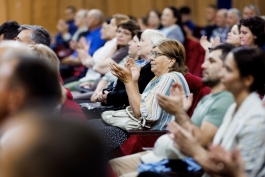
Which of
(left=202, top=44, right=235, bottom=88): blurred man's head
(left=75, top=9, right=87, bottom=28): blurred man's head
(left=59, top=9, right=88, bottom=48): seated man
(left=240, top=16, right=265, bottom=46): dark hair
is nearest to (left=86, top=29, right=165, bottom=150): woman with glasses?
(left=240, top=16, right=265, bottom=46): dark hair

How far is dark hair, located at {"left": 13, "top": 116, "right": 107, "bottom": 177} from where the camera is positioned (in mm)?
1149

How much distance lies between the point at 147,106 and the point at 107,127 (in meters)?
0.33

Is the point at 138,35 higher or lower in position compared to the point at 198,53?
higher

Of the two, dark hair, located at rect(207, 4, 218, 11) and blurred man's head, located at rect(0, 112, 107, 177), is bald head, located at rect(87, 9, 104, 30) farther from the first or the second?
blurred man's head, located at rect(0, 112, 107, 177)

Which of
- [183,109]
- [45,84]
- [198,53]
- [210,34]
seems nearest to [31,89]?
[45,84]

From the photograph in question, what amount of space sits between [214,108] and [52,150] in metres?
1.52

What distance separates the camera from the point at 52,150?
116 cm

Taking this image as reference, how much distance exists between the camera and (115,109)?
13.5ft

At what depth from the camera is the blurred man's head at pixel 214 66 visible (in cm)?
271

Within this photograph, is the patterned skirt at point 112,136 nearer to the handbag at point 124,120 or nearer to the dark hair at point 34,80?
the handbag at point 124,120

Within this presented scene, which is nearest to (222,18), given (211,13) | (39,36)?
(211,13)

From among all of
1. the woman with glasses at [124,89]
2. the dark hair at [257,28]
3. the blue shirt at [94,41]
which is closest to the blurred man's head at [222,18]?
the blue shirt at [94,41]

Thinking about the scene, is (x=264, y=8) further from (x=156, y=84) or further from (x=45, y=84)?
(x=45, y=84)

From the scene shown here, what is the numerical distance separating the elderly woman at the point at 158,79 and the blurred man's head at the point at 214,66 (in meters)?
0.61
